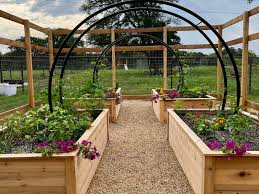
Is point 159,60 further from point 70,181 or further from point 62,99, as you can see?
point 70,181

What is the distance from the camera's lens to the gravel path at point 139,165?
2.89 meters

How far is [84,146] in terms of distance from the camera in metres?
2.55

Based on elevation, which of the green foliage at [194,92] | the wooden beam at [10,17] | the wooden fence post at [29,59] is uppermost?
the wooden beam at [10,17]

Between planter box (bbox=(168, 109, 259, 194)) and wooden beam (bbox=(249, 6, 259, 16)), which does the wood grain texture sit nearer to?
planter box (bbox=(168, 109, 259, 194))

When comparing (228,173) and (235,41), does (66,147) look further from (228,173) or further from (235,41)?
(235,41)

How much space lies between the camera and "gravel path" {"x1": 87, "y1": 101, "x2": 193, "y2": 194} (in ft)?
9.48

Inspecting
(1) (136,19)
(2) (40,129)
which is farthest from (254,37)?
(1) (136,19)

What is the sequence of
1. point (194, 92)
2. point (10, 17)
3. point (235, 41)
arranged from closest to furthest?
point (10, 17)
point (194, 92)
point (235, 41)

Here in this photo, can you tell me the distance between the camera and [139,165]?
3516 mm

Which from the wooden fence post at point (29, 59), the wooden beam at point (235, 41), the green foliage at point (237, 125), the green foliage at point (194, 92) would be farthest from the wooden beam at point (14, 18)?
the wooden beam at point (235, 41)

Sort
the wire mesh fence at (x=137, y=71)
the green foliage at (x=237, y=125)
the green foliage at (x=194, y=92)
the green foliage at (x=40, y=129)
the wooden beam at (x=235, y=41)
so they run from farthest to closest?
1. the wire mesh fence at (x=137, y=71)
2. the green foliage at (x=194, y=92)
3. the wooden beam at (x=235, y=41)
4. the green foliage at (x=237, y=125)
5. the green foliage at (x=40, y=129)

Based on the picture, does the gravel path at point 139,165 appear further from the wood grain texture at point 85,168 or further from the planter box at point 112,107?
the planter box at point 112,107

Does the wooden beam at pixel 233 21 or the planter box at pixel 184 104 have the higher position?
the wooden beam at pixel 233 21

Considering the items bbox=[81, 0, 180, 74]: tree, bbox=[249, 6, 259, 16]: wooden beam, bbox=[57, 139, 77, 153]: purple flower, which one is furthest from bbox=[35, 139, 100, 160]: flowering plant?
bbox=[81, 0, 180, 74]: tree
